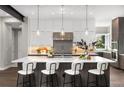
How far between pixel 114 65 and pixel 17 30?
22.0ft

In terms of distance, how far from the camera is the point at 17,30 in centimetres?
1348

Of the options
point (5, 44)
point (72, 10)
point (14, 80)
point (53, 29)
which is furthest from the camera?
point (5, 44)

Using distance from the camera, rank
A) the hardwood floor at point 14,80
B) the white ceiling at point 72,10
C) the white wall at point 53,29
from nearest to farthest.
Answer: the hardwood floor at point 14,80 → the white ceiling at point 72,10 → the white wall at point 53,29

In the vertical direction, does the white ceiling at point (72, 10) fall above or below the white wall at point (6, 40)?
above

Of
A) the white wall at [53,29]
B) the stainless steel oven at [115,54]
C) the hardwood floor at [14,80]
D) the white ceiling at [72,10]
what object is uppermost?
the white ceiling at [72,10]

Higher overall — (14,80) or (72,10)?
(72,10)

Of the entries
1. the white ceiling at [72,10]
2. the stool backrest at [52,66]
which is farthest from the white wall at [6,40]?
the stool backrest at [52,66]

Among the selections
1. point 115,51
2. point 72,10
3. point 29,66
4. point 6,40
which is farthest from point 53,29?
point 29,66

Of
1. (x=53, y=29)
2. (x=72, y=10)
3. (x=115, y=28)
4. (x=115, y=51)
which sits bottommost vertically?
(x=115, y=51)

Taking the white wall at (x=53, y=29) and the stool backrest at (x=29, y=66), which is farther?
the white wall at (x=53, y=29)

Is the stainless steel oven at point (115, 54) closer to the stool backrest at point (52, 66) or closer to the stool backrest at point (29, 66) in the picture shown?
the stool backrest at point (52, 66)

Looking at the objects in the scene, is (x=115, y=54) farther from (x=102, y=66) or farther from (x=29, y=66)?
(x=29, y=66)

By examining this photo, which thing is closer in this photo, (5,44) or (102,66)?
(102,66)
